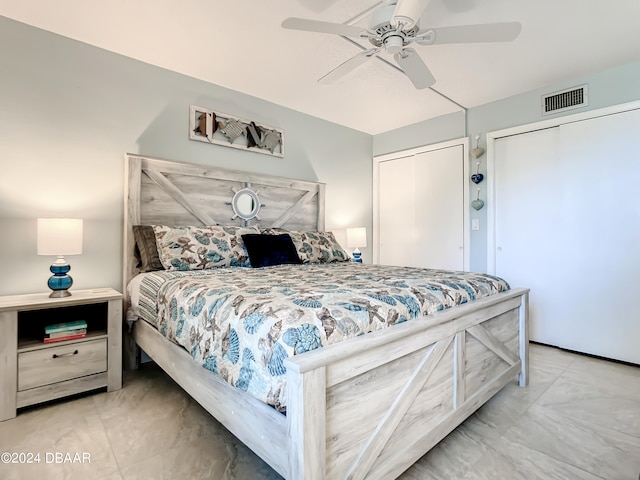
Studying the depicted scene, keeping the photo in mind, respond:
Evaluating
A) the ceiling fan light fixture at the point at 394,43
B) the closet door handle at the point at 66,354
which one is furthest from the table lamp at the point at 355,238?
the closet door handle at the point at 66,354

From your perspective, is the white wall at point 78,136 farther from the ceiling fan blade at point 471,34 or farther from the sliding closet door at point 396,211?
the sliding closet door at point 396,211

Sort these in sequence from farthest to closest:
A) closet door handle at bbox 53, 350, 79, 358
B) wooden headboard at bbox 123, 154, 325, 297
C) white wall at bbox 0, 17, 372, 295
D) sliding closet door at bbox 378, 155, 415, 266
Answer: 1. sliding closet door at bbox 378, 155, 415, 266
2. wooden headboard at bbox 123, 154, 325, 297
3. white wall at bbox 0, 17, 372, 295
4. closet door handle at bbox 53, 350, 79, 358

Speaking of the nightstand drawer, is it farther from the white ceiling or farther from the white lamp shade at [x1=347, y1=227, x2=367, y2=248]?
the white lamp shade at [x1=347, y1=227, x2=367, y2=248]

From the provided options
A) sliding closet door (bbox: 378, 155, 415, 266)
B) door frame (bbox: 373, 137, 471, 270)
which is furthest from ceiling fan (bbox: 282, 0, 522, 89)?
sliding closet door (bbox: 378, 155, 415, 266)

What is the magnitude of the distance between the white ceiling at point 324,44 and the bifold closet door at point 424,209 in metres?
0.83

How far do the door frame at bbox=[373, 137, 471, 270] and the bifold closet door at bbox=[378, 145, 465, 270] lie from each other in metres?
0.03

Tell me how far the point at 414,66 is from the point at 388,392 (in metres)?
1.96

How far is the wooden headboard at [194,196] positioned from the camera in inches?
104

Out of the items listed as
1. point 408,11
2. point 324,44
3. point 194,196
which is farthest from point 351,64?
point 194,196

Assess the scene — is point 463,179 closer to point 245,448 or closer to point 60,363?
point 245,448

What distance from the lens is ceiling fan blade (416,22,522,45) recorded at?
1.76 m

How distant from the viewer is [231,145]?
130 inches

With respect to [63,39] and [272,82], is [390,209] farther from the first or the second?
[63,39]

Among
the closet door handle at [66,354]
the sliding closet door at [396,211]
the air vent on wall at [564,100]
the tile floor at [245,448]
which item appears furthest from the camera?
Result: the sliding closet door at [396,211]
